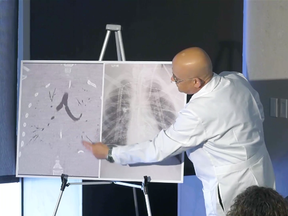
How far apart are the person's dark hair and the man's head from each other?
725mm

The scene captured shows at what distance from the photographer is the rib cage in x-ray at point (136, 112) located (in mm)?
2537

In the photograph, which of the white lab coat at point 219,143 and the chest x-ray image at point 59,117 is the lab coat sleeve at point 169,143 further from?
the chest x-ray image at point 59,117

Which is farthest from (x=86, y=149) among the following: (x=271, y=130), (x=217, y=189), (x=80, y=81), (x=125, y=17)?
(x=271, y=130)

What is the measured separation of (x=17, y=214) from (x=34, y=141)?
3.20ft

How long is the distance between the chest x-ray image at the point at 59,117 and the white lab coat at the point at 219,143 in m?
0.30

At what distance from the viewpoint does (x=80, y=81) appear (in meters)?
2.59

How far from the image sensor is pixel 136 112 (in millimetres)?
2545

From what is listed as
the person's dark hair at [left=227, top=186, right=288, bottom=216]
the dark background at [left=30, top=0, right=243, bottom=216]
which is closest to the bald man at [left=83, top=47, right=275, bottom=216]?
the person's dark hair at [left=227, top=186, right=288, bottom=216]

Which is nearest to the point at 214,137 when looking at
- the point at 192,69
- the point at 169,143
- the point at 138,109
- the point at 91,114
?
the point at 169,143

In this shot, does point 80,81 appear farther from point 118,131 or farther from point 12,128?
point 12,128

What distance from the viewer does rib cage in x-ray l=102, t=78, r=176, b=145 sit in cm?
254

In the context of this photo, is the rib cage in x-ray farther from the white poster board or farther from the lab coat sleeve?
the lab coat sleeve

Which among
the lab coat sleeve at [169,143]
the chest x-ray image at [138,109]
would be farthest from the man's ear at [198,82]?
the chest x-ray image at [138,109]

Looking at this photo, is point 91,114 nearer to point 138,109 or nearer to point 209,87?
point 138,109
